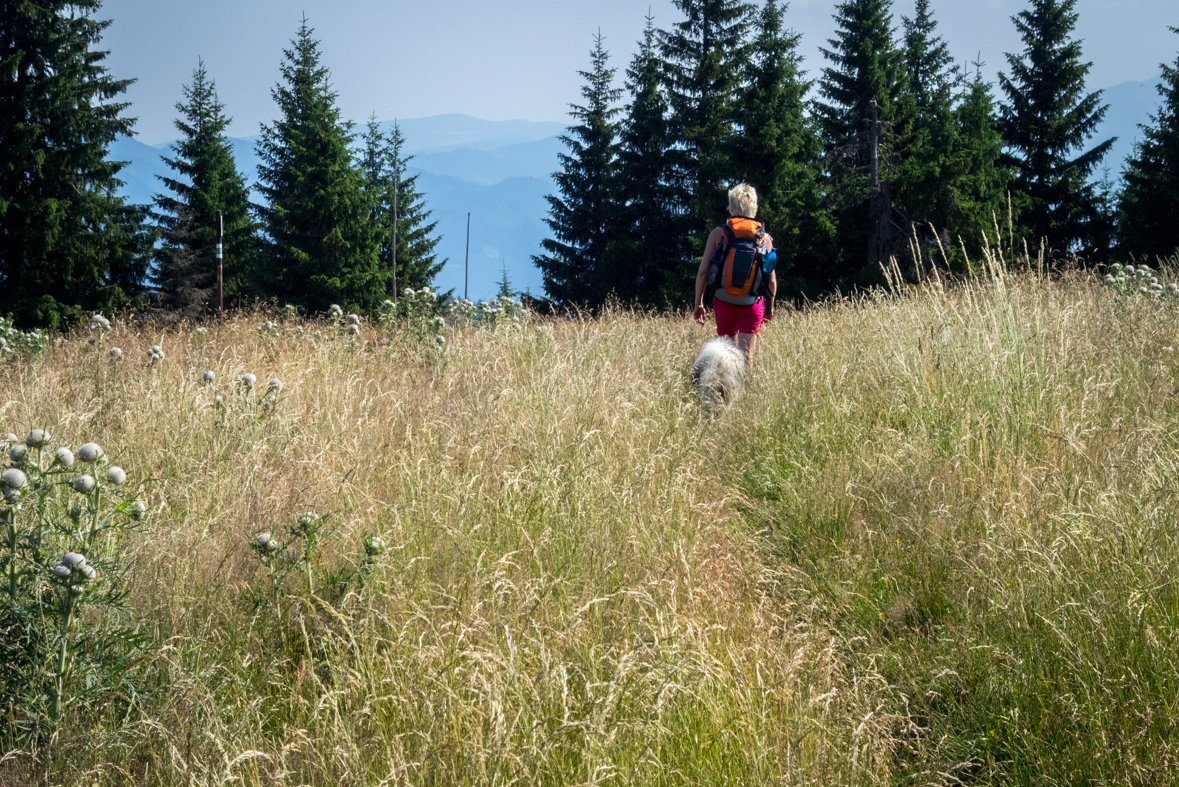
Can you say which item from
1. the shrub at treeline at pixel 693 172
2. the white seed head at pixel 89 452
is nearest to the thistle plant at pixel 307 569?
the white seed head at pixel 89 452

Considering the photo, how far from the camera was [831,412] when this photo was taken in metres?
4.84

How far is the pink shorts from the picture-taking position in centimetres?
642

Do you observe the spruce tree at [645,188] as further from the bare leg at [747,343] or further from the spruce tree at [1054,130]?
the bare leg at [747,343]

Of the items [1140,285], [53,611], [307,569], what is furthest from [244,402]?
[1140,285]

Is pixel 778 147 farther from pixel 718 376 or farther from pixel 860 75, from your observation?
pixel 718 376

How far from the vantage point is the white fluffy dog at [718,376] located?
18.3 ft

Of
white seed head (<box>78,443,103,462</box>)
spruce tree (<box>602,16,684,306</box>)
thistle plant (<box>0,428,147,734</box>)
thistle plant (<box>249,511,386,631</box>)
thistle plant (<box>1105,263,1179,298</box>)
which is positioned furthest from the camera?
spruce tree (<box>602,16,684,306</box>)

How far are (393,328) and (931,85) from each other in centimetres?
3081

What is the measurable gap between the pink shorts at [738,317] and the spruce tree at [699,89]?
71.9 ft

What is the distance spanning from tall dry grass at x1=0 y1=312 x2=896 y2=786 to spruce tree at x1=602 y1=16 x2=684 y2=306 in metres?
26.2

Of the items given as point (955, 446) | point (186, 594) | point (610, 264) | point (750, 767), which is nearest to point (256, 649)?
point (186, 594)

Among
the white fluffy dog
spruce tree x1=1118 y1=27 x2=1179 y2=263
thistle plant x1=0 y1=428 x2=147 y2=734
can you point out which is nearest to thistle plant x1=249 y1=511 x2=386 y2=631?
thistle plant x1=0 y1=428 x2=147 y2=734

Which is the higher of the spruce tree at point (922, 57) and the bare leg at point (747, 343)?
the spruce tree at point (922, 57)

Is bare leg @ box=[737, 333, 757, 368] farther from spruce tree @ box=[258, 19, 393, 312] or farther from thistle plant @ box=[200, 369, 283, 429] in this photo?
spruce tree @ box=[258, 19, 393, 312]
